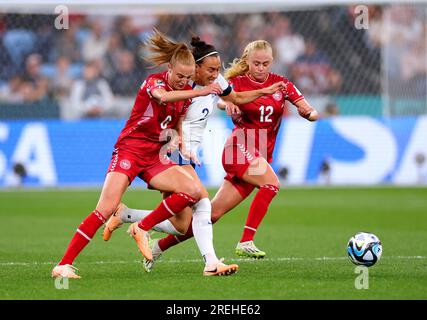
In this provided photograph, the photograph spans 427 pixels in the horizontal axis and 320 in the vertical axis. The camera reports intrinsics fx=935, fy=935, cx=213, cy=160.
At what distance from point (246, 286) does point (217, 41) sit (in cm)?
1577

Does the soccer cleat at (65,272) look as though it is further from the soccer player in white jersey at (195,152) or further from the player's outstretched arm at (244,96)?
the player's outstretched arm at (244,96)

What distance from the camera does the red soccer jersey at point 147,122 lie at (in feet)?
27.9

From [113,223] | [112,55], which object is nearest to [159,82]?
[113,223]

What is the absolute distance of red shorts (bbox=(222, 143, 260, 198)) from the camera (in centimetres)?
984

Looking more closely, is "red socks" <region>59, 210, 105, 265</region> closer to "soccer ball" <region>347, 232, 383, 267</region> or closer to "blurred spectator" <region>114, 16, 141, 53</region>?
"soccer ball" <region>347, 232, 383, 267</region>

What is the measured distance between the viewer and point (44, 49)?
2266cm

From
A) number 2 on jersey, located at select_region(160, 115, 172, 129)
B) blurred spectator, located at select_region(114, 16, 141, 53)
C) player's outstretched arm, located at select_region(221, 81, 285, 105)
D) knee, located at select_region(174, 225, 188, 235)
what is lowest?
knee, located at select_region(174, 225, 188, 235)

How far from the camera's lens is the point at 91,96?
21750mm

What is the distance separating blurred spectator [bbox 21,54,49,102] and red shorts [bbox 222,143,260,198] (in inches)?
494

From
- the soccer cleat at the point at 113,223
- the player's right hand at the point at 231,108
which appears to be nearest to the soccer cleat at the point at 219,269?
the soccer cleat at the point at 113,223

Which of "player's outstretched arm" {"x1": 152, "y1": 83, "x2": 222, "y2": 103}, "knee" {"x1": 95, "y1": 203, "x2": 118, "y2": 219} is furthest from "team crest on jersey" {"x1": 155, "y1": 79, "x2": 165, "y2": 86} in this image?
"knee" {"x1": 95, "y1": 203, "x2": 118, "y2": 219}

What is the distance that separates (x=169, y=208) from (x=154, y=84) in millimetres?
1132

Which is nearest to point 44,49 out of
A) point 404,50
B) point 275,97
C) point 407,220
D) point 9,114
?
point 9,114

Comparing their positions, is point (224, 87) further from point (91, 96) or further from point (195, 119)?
point (91, 96)
